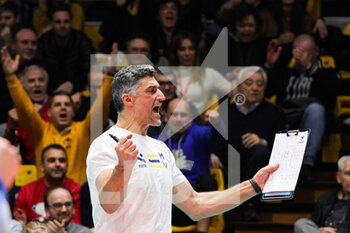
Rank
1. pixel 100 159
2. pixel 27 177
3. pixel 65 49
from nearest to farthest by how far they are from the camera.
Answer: pixel 100 159 < pixel 27 177 < pixel 65 49

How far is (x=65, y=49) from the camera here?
8469 mm

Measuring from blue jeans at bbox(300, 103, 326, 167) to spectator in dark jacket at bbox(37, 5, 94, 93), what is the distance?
2.60 metres

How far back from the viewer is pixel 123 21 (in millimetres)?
8594

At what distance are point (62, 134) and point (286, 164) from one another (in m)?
3.58

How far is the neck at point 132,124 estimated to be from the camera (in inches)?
149

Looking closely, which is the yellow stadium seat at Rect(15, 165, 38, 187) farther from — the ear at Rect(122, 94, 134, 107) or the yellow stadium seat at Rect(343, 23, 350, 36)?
the yellow stadium seat at Rect(343, 23, 350, 36)

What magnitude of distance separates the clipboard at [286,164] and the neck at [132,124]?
0.73 m

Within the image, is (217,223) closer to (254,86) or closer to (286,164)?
(254,86)

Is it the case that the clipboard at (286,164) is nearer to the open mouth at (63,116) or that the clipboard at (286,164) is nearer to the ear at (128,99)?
the ear at (128,99)

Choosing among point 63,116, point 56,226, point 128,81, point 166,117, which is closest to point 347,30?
point 166,117

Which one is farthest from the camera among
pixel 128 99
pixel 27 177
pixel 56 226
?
pixel 27 177

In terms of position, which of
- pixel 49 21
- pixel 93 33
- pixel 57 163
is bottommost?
pixel 57 163

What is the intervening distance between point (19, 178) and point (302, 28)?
3.95m

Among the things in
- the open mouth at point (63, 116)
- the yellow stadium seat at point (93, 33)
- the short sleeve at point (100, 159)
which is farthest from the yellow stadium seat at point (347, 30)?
the short sleeve at point (100, 159)
